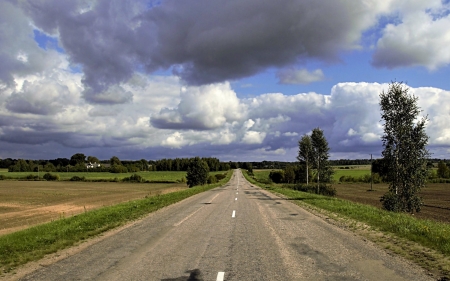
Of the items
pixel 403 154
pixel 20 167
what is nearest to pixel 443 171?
pixel 403 154

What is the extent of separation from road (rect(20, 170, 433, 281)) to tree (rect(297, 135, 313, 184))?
47.8 metres

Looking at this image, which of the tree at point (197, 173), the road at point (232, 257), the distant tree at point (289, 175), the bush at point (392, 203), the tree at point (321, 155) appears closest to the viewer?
the road at point (232, 257)

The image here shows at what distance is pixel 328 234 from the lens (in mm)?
12055

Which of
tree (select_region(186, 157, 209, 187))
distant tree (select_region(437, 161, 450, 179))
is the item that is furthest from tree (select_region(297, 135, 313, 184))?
distant tree (select_region(437, 161, 450, 179))

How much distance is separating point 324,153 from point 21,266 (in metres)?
53.1

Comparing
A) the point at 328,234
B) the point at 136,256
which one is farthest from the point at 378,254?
the point at 136,256

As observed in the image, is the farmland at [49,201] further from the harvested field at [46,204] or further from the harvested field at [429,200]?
the harvested field at [429,200]

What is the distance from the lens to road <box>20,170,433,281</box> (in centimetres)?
710

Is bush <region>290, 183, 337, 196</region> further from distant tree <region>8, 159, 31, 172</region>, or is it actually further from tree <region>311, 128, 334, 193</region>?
distant tree <region>8, 159, 31, 172</region>

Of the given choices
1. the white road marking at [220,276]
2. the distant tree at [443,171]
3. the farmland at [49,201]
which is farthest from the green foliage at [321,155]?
the distant tree at [443,171]

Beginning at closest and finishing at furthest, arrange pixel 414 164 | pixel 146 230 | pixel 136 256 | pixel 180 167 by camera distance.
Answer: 1. pixel 136 256
2. pixel 146 230
3. pixel 414 164
4. pixel 180 167

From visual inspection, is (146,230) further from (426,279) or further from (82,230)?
(426,279)

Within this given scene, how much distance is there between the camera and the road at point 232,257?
23.3 ft

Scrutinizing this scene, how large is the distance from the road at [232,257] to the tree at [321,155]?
44.9 metres
